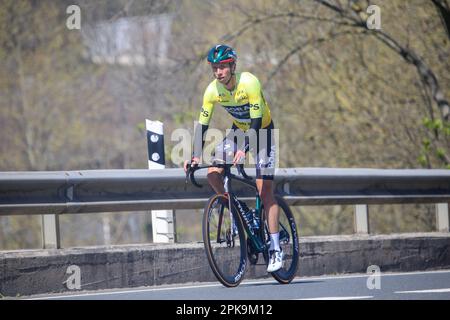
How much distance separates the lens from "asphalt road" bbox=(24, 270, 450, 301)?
29.8 ft

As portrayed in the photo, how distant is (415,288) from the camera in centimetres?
978

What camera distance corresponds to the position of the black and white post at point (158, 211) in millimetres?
10789

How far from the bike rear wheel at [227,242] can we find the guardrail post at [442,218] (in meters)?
3.47

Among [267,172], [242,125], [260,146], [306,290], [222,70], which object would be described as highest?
[222,70]

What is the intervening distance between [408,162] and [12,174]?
41.6ft

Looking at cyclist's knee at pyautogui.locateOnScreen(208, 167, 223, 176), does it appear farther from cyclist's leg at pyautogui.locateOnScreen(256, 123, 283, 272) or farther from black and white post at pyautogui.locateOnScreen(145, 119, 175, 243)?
black and white post at pyautogui.locateOnScreen(145, 119, 175, 243)

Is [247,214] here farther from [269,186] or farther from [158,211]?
[158,211]

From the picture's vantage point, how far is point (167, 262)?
1036cm

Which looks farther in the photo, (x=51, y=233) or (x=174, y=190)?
(x=174, y=190)

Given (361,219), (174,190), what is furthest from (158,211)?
(361,219)

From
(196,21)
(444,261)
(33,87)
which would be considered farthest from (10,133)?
(444,261)

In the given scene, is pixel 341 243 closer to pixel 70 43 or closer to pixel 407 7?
pixel 407 7

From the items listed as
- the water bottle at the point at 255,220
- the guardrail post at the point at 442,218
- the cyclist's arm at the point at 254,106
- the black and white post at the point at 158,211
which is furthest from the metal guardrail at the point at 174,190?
the cyclist's arm at the point at 254,106

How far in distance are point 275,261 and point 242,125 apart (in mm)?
1244
